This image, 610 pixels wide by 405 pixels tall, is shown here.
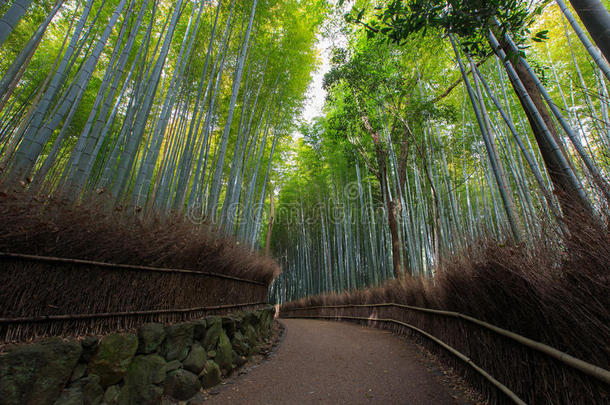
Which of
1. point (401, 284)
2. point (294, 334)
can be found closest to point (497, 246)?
point (401, 284)

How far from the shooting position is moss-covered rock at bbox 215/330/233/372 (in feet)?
9.09

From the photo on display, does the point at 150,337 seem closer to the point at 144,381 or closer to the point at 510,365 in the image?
the point at 144,381

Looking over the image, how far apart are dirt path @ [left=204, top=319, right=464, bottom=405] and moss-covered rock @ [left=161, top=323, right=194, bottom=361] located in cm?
47

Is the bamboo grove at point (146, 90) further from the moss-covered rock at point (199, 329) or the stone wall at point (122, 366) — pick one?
the moss-covered rock at point (199, 329)

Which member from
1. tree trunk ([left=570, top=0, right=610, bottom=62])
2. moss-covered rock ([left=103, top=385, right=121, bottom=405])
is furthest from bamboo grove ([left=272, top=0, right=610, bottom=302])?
moss-covered rock ([left=103, top=385, right=121, bottom=405])

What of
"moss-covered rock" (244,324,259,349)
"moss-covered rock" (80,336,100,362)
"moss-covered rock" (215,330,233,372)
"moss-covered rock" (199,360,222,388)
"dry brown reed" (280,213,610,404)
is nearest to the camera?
"dry brown reed" (280,213,610,404)

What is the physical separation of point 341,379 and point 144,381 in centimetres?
185

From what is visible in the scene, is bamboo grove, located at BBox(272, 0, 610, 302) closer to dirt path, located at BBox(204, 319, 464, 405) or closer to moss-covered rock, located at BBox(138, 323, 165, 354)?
dirt path, located at BBox(204, 319, 464, 405)

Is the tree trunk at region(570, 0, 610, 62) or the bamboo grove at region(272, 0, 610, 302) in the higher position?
the bamboo grove at region(272, 0, 610, 302)

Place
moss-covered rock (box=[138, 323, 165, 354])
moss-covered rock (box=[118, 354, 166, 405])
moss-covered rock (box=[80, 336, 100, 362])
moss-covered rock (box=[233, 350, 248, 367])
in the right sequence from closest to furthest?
moss-covered rock (box=[80, 336, 100, 362]), moss-covered rock (box=[118, 354, 166, 405]), moss-covered rock (box=[138, 323, 165, 354]), moss-covered rock (box=[233, 350, 248, 367])

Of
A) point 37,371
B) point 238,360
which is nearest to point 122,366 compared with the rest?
point 37,371

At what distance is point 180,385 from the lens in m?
2.10

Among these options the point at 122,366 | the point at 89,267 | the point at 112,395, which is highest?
the point at 89,267

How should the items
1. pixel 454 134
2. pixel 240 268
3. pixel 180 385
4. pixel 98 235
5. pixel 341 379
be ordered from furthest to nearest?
1. pixel 454 134
2. pixel 240 268
3. pixel 341 379
4. pixel 180 385
5. pixel 98 235
